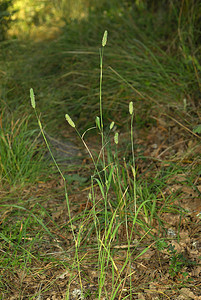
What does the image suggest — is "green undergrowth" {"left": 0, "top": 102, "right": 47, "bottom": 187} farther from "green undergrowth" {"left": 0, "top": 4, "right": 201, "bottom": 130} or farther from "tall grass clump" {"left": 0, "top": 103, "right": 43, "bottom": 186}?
"green undergrowth" {"left": 0, "top": 4, "right": 201, "bottom": 130}

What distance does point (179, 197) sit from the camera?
2.59 meters

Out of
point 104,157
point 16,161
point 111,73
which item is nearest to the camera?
point 16,161

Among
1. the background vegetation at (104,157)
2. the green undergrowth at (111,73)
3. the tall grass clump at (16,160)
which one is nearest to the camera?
the background vegetation at (104,157)

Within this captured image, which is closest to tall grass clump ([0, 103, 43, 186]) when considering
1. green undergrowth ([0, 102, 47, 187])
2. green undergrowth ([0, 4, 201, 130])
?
green undergrowth ([0, 102, 47, 187])

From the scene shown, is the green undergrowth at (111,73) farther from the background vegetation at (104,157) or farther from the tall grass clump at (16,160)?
the tall grass clump at (16,160)

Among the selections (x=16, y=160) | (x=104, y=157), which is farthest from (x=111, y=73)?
(x=16, y=160)

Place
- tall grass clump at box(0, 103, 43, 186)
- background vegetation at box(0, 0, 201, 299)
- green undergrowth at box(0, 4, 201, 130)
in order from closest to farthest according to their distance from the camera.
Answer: background vegetation at box(0, 0, 201, 299) → tall grass clump at box(0, 103, 43, 186) → green undergrowth at box(0, 4, 201, 130)

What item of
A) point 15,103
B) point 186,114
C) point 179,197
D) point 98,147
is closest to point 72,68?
point 15,103

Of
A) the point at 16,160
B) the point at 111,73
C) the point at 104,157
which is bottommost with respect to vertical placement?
the point at 104,157

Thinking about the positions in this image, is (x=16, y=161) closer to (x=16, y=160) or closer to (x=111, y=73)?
(x=16, y=160)

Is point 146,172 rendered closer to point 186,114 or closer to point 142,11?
point 186,114

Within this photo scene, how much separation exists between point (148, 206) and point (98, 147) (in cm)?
111

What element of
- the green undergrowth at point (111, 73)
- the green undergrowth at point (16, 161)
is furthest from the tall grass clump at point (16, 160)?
the green undergrowth at point (111, 73)

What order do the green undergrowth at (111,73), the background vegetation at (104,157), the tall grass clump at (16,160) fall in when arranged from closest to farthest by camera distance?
the background vegetation at (104,157) → the tall grass clump at (16,160) → the green undergrowth at (111,73)
